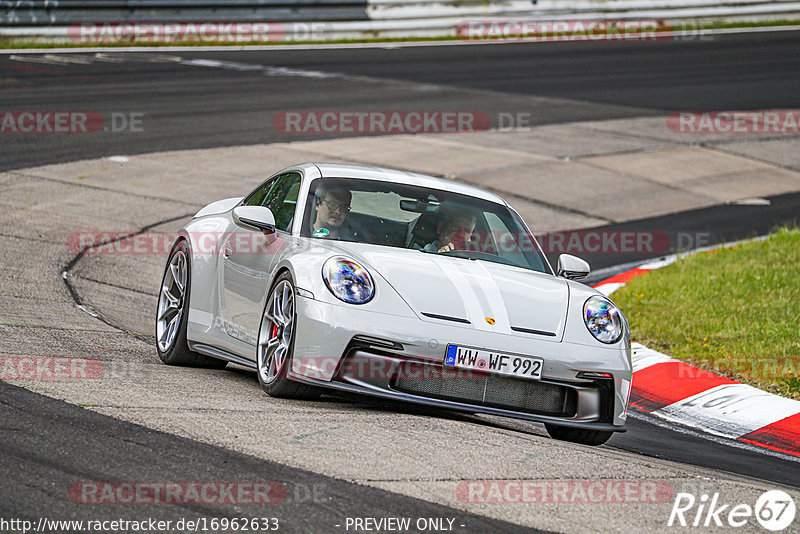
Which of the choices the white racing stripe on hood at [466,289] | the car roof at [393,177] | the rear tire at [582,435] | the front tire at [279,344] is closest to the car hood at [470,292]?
the white racing stripe on hood at [466,289]

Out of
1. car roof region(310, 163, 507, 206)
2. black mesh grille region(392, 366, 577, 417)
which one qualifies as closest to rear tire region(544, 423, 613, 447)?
black mesh grille region(392, 366, 577, 417)

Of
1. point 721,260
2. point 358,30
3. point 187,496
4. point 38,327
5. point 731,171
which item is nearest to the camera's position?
point 187,496

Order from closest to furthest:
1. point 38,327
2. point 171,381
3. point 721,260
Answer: point 171,381, point 38,327, point 721,260

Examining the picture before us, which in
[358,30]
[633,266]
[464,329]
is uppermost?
[358,30]

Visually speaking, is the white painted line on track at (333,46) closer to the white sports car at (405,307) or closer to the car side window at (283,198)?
the car side window at (283,198)

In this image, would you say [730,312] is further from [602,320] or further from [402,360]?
[402,360]

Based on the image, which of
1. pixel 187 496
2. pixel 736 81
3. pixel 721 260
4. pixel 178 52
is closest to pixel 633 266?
pixel 721 260

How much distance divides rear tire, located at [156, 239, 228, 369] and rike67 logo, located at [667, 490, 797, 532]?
372 centimetres

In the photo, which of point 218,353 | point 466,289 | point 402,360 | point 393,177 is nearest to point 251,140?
point 393,177

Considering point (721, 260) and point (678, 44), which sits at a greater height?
point (678, 44)

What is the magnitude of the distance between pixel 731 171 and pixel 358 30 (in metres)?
13.0

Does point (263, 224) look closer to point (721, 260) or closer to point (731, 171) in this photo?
point (721, 260)

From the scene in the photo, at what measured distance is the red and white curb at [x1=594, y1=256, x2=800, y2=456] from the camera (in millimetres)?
7262

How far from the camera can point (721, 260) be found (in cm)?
1220
